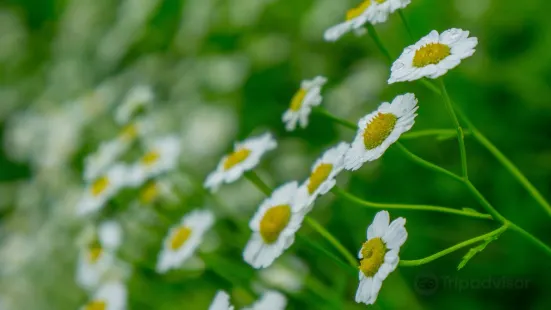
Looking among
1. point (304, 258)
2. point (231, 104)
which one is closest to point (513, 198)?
point (304, 258)

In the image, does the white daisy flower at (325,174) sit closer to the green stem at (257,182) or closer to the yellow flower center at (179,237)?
the green stem at (257,182)

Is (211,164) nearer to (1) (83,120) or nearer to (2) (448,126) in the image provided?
(1) (83,120)

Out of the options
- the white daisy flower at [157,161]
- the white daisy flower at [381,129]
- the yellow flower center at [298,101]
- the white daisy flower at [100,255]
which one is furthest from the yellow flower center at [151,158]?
the white daisy flower at [381,129]

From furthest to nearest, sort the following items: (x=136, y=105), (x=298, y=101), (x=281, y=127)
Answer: (x=281, y=127) < (x=136, y=105) < (x=298, y=101)

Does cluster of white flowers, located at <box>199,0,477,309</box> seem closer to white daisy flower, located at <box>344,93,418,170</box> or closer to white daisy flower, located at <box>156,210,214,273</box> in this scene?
white daisy flower, located at <box>344,93,418,170</box>

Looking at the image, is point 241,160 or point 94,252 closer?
point 241,160

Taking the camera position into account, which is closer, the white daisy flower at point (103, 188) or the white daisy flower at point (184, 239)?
the white daisy flower at point (184, 239)

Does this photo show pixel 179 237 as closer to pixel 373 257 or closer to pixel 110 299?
pixel 110 299

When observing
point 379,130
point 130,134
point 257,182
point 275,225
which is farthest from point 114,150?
point 379,130
